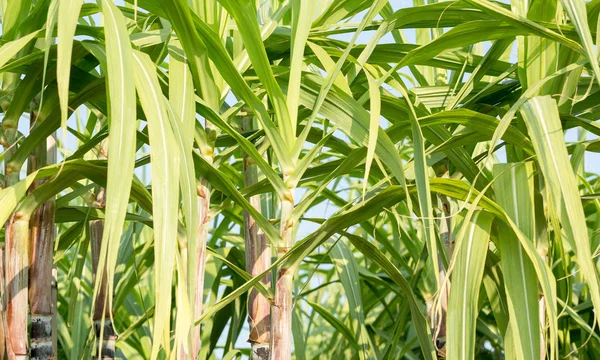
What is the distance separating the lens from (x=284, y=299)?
0.65 meters

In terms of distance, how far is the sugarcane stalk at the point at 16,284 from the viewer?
677 millimetres

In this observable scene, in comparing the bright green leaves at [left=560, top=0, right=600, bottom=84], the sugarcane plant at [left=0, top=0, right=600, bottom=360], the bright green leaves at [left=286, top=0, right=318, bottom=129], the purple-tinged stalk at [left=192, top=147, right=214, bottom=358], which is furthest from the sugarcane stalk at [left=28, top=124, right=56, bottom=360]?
the bright green leaves at [left=560, top=0, right=600, bottom=84]

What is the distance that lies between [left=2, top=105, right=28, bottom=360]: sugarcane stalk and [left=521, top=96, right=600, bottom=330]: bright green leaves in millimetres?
439

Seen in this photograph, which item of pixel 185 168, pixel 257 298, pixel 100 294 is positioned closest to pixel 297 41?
pixel 185 168

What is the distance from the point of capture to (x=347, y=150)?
850 mm

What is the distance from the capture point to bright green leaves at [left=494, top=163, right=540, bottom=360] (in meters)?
0.57

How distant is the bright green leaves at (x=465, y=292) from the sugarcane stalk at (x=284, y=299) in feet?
0.47

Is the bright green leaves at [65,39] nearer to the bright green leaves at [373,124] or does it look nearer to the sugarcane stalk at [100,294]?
the bright green leaves at [373,124]

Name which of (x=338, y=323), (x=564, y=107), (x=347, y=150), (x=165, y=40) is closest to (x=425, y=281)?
(x=338, y=323)

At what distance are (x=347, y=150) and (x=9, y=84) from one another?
352 mm

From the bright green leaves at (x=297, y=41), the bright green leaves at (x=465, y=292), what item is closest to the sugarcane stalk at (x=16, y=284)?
the bright green leaves at (x=297, y=41)

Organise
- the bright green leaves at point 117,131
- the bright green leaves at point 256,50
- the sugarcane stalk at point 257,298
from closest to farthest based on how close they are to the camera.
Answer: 1. the bright green leaves at point 117,131
2. the bright green leaves at point 256,50
3. the sugarcane stalk at point 257,298

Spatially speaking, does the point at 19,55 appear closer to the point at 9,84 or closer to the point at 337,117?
the point at 9,84

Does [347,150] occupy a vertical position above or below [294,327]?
above
